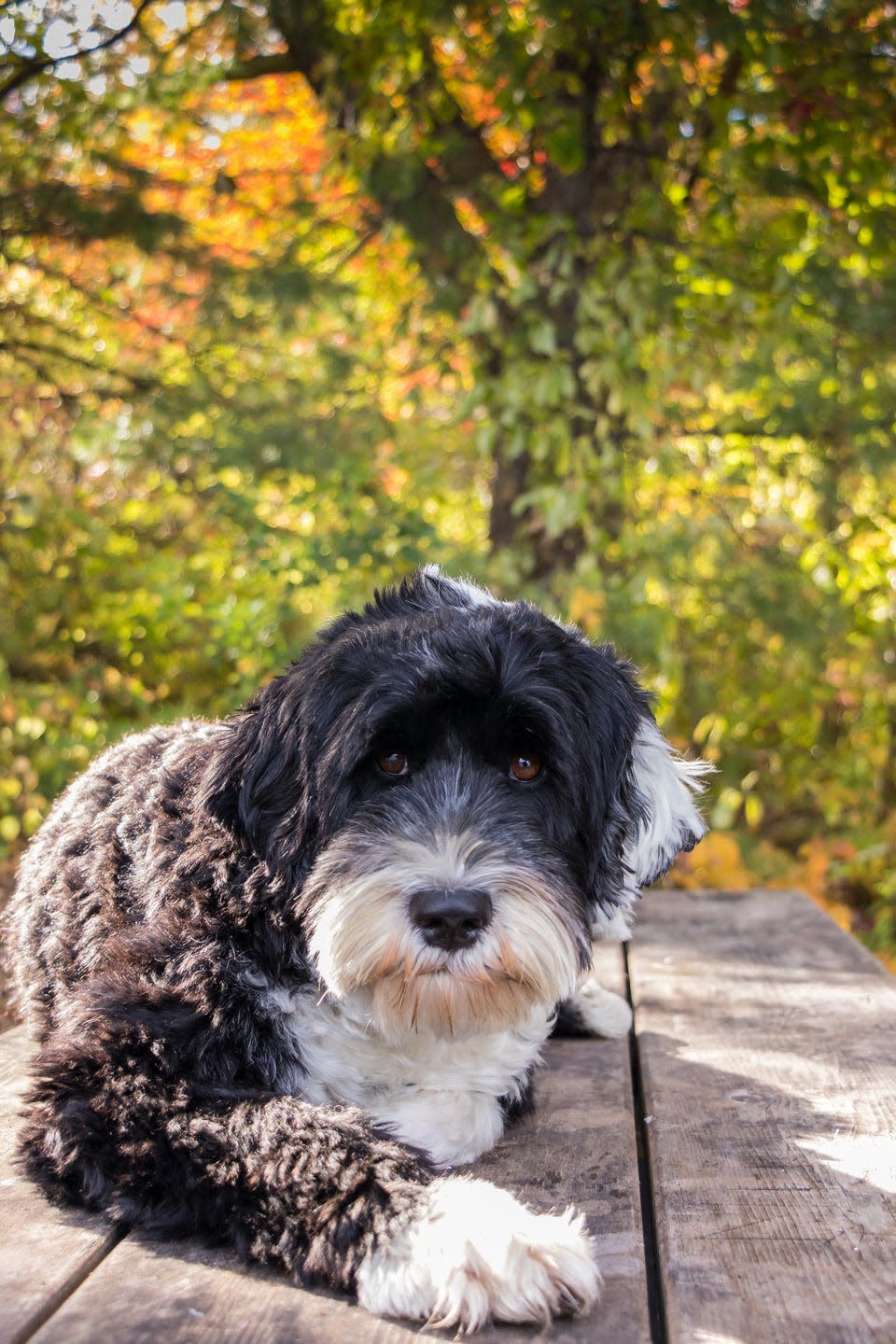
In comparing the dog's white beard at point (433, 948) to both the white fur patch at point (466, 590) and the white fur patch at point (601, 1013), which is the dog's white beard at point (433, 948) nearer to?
the white fur patch at point (466, 590)

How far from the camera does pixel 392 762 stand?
2523 mm

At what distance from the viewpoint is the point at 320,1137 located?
6.77 ft

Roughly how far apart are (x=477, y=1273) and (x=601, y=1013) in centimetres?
161

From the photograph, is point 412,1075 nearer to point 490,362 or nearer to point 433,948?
point 433,948

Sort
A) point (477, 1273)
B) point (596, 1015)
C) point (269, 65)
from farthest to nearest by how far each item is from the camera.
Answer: point (269, 65) < point (596, 1015) < point (477, 1273)

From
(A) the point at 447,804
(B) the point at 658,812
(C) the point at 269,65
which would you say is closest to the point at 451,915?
(A) the point at 447,804

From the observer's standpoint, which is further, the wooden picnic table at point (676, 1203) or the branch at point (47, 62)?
the branch at point (47, 62)

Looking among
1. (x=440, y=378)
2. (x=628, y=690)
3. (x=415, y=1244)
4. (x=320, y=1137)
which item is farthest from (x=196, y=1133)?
(x=440, y=378)

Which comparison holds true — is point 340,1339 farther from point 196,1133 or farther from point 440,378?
point 440,378

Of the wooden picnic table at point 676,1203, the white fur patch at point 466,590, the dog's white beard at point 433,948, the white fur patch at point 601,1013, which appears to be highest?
the white fur patch at point 466,590

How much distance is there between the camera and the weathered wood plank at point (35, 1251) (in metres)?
1.84

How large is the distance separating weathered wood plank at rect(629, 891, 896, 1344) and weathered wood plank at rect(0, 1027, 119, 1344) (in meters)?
0.91

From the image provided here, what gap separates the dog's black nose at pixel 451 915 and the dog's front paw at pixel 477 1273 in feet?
1.54

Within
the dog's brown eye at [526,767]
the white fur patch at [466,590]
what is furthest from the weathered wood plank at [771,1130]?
the white fur patch at [466,590]
